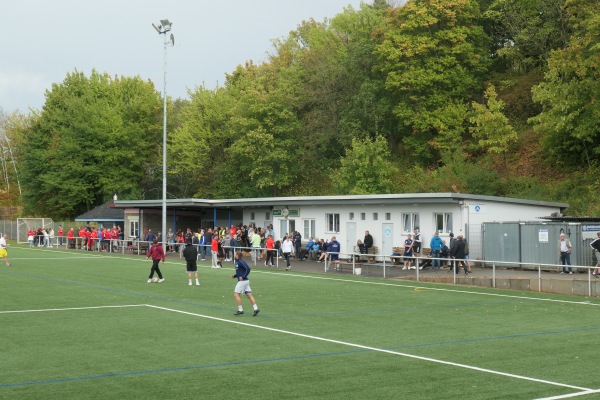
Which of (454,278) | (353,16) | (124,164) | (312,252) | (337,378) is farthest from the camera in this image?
(124,164)

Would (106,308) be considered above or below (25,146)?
below

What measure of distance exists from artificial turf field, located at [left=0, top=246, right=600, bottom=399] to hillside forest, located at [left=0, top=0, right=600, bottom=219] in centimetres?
2397

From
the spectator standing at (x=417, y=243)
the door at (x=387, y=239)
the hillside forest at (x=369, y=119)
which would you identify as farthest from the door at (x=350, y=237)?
the hillside forest at (x=369, y=119)

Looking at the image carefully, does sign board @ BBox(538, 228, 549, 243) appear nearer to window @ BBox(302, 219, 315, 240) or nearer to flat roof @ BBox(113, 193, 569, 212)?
flat roof @ BBox(113, 193, 569, 212)

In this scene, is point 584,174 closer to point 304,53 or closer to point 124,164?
point 304,53

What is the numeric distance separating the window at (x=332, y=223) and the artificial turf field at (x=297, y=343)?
623 inches

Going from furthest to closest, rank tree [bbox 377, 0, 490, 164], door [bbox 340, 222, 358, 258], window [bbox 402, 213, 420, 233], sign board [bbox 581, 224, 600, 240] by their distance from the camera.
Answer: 1. tree [bbox 377, 0, 490, 164]
2. door [bbox 340, 222, 358, 258]
3. window [bbox 402, 213, 420, 233]
4. sign board [bbox 581, 224, 600, 240]

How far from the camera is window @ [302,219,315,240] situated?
46.9 meters

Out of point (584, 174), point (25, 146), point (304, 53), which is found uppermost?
point (304, 53)

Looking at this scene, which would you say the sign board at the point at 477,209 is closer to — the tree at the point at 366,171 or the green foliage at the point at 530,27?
the tree at the point at 366,171

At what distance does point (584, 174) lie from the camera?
49.9 meters

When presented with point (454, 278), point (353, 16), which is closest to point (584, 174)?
point (454, 278)

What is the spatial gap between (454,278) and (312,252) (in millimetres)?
15022

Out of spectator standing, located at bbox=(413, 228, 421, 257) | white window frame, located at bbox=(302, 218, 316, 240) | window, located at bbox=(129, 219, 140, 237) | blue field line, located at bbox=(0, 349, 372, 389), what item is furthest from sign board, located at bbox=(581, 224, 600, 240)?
window, located at bbox=(129, 219, 140, 237)
